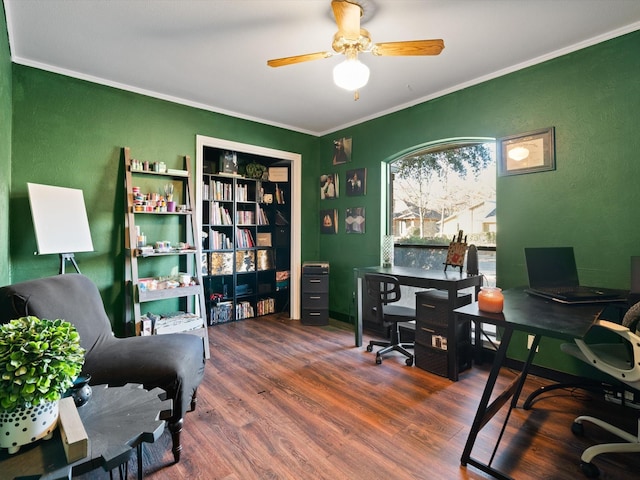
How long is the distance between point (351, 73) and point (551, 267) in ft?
6.29

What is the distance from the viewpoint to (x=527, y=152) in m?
2.65

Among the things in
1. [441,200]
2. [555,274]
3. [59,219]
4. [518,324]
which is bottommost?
[518,324]

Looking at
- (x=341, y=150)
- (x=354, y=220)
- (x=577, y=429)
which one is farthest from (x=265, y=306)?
(x=577, y=429)

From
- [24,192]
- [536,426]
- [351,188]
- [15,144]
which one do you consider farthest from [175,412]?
[351,188]

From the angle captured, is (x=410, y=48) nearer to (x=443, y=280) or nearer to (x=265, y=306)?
(x=443, y=280)

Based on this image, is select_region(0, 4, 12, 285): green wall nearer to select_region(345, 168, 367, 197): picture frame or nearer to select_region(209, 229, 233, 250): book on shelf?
select_region(209, 229, 233, 250): book on shelf

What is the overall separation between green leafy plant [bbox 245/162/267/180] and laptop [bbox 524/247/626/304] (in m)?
3.29

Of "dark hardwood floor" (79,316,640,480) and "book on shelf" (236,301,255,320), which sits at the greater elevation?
"book on shelf" (236,301,255,320)

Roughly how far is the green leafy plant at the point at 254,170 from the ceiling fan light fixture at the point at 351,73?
2.58m

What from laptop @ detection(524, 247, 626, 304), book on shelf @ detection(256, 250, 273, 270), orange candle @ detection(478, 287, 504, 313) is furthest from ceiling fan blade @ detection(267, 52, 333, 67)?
book on shelf @ detection(256, 250, 273, 270)

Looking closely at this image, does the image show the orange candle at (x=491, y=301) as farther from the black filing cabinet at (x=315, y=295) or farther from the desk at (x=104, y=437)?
the black filing cabinet at (x=315, y=295)

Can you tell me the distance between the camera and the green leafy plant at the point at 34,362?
85cm

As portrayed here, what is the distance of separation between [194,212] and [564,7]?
3.28 m

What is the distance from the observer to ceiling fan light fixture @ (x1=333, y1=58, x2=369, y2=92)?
1906 mm
